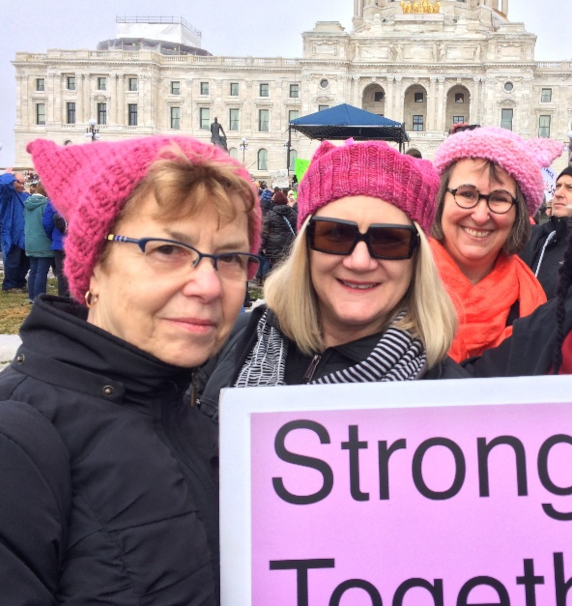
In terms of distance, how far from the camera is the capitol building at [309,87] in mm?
52000

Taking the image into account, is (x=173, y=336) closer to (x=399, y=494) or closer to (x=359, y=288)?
(x=399, y=494)

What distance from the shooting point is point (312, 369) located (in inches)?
69.2

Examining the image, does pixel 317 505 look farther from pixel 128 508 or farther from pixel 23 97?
pixel 23 97

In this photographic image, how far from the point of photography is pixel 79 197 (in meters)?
1.28

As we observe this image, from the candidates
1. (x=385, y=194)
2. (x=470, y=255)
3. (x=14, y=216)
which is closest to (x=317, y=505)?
(x=385, y=194)

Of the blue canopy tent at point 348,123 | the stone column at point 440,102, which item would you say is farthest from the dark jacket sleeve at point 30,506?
the stone column at point 440,102

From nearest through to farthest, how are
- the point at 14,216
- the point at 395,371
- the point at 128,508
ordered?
the point at 128,508, the point at 395,371, the point at 14,216

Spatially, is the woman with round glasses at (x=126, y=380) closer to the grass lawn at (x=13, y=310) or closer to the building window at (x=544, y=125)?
the grass lawn at (x=13, y=310)

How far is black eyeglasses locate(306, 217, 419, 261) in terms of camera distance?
5.45 feet

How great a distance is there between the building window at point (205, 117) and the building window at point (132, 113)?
5.24m

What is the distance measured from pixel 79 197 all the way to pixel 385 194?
29.3 inches

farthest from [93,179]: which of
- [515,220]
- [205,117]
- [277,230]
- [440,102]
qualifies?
[205,117]

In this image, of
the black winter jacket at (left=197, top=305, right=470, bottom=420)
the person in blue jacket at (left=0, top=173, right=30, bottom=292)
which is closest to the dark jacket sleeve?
the black winter jacket at (left=197, top=305, right=470, bottom=420)

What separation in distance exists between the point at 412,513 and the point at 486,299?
1.28m
